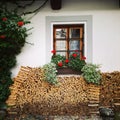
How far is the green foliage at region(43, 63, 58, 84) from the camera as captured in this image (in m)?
7.41

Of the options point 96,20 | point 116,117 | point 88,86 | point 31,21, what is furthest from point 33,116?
point 96,20

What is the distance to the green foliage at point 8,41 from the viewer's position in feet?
24.1

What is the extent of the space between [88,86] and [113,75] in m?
0.80

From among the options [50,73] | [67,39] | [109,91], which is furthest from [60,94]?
[67,39]

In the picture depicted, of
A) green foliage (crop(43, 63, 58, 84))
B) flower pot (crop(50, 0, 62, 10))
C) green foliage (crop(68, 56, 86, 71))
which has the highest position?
flower pot (crop(50, 0, 62, 10))

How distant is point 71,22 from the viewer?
7.88 meters

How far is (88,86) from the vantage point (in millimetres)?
7477

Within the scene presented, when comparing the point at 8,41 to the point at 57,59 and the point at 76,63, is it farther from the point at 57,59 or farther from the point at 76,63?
the point at 76,63

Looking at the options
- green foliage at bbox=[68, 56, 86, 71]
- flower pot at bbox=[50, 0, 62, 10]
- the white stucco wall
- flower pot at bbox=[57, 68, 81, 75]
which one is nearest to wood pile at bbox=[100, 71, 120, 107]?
the white stucco wall

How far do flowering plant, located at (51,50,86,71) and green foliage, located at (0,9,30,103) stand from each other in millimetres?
1072

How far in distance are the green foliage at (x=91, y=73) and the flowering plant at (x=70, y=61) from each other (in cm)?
21

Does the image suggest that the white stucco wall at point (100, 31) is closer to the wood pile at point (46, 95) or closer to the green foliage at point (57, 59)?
the green foliage at point (57, 59)

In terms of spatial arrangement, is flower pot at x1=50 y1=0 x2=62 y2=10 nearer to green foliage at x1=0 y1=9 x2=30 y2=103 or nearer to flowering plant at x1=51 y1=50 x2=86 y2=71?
green foliage at x1=0 y1=9 x2=30 y2=103

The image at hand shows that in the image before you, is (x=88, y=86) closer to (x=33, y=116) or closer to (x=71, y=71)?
(x=71, y=71)
